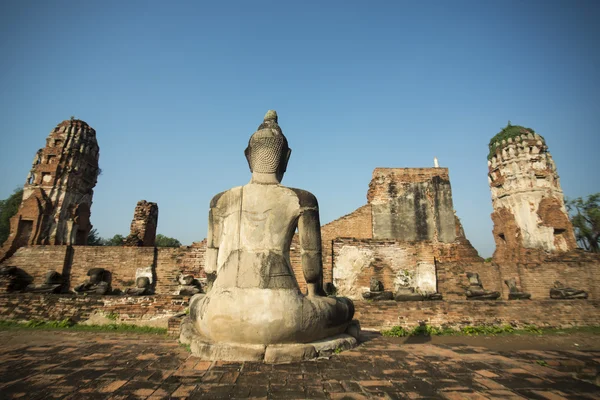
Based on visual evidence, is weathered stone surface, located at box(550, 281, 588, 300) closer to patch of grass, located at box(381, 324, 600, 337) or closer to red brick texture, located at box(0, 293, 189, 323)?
patch of grass, located at box(381, 324, 600, 337)

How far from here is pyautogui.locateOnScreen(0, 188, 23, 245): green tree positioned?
1028 inches

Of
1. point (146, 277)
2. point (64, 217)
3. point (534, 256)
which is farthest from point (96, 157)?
point (534, 256)

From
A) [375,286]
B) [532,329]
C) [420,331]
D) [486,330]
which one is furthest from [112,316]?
[532,329]

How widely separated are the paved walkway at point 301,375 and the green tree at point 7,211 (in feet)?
102

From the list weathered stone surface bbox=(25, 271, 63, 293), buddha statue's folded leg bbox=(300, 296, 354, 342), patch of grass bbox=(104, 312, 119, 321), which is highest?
buddha statue's folded leg bbox=(300, 296, 354, 342)

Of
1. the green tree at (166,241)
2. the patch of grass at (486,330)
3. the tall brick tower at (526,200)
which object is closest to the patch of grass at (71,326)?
the patch of grass at (486,330)

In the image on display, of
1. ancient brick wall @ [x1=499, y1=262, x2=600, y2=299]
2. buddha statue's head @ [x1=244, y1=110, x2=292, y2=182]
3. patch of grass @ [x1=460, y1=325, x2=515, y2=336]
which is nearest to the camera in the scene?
buddha statue's head @ [x1=244, y1=110, x2=292, y2=182]

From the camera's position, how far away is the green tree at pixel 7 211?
1028 inches

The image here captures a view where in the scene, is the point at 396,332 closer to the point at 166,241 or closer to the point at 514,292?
the point at 514,292

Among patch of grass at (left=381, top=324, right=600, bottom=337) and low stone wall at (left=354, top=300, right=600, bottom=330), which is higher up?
low stone wall at (left=354, top=300, right=600, bottom=330)

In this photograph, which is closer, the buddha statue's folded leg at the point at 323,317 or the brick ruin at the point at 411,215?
the buddha statue's folded leg at the point at 323,317

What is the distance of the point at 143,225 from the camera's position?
14445mm

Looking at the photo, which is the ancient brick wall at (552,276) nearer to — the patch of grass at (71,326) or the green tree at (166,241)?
the patch of grass at (71,326)

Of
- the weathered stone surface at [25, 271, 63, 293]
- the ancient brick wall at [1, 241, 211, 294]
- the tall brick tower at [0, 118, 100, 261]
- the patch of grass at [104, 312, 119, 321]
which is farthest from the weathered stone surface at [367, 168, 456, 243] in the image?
the tall brick tower at [0, 118, 100, 261]
